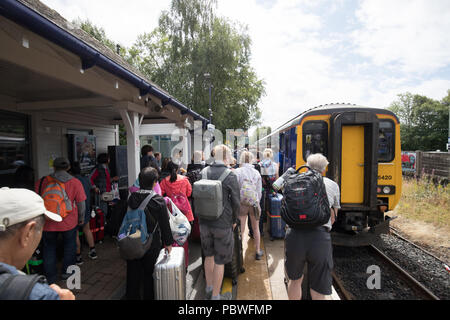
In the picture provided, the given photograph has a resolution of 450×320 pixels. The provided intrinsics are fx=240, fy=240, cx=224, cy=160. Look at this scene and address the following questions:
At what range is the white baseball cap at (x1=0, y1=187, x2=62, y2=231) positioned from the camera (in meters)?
1.13

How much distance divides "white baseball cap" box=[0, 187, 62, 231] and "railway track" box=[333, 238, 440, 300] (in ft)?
12.2

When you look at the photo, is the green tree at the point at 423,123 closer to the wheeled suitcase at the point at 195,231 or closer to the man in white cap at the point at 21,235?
the wheeled suitcase at the point at 195,231

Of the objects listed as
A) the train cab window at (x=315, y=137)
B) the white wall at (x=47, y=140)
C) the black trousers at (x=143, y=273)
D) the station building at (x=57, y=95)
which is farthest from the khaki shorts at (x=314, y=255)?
the white wall at (x=47, y=140)

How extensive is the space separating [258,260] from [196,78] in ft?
58.6

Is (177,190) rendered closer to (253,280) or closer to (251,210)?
(251,210)

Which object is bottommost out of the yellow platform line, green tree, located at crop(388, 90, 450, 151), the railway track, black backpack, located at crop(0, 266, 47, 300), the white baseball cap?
the railway track

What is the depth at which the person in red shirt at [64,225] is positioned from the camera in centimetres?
304

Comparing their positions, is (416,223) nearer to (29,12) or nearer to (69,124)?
(29,12)

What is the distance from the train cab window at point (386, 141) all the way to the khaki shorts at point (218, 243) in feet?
13.1

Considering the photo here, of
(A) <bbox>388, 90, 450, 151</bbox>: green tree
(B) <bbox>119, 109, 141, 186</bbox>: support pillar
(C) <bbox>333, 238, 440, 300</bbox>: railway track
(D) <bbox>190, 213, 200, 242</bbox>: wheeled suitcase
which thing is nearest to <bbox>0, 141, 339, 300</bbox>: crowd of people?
(B) <bbox>119, 109, 141, 186</bbox>: support pillar

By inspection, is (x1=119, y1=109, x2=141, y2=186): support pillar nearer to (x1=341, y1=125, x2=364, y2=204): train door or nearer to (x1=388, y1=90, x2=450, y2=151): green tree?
(x1=341, y1=125, x2=364, y2=204): train door

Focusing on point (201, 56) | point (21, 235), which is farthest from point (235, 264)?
point (201, 56)

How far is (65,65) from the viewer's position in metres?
3.04
